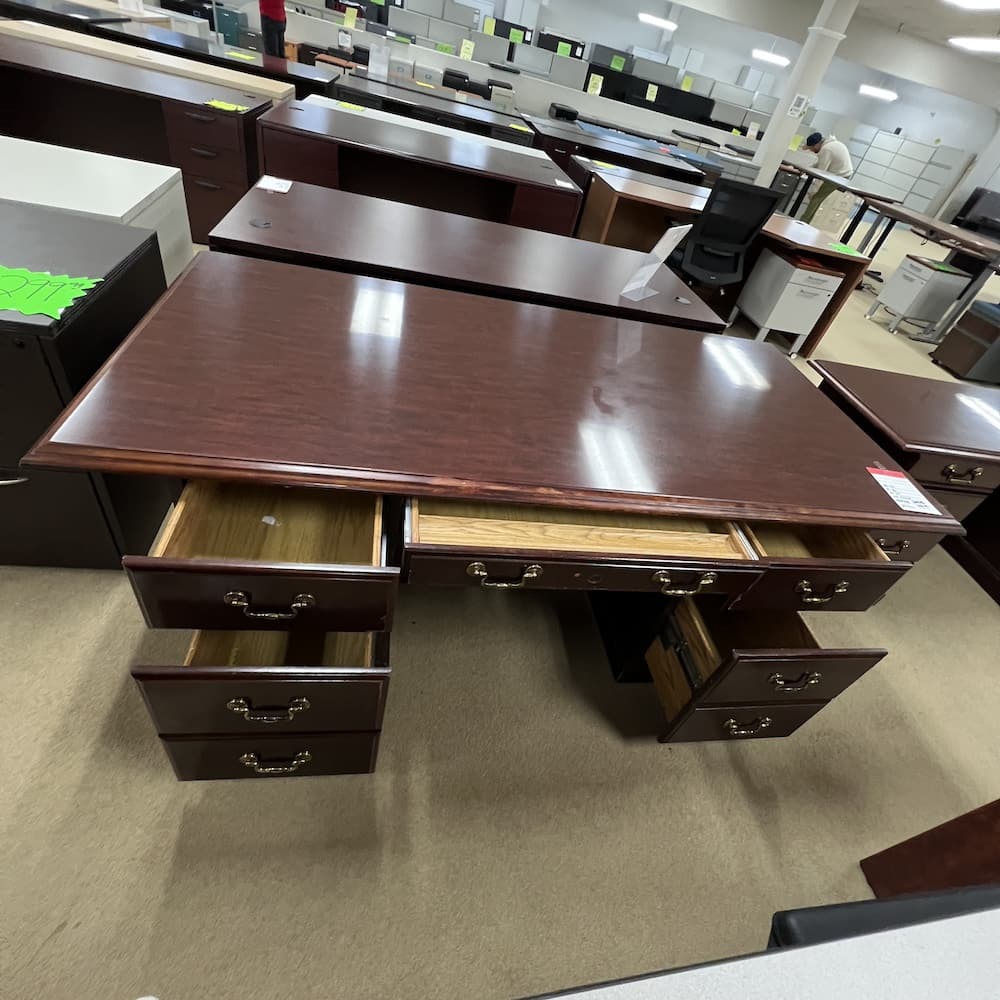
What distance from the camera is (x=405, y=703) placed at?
4.41ft

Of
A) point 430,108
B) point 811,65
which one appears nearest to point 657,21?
point 811,65

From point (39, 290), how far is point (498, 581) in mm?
1063

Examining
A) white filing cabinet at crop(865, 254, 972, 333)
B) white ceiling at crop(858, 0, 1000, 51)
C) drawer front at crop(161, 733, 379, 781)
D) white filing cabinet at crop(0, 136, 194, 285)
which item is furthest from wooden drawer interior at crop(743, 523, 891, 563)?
white ceiling at crop(858, 0, 1000, 51)

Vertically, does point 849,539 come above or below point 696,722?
above

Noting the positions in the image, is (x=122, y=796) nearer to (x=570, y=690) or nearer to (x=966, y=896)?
(x=570, y=690)

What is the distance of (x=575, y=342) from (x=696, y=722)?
0.94m

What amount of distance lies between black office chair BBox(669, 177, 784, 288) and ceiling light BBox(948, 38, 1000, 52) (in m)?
7.13

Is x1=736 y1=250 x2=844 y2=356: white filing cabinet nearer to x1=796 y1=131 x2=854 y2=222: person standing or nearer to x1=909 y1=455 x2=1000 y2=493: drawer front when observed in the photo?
x1=909 y1=455 x2=1000 y2=493: drawer front

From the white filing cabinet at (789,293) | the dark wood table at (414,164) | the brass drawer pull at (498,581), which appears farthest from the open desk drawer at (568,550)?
the white filing cabinet at (789,293)

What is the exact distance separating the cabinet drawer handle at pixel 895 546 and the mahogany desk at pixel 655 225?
2442mm

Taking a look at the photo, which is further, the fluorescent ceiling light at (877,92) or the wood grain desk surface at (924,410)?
the fluorescent ceiling light at (877,92)

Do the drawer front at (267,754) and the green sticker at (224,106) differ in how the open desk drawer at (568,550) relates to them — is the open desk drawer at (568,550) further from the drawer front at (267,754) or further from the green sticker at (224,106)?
the green sticker at (224,106)

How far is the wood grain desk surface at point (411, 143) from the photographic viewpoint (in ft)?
7.55

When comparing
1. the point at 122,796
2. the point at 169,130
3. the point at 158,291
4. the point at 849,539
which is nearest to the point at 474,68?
the point at 169,130
